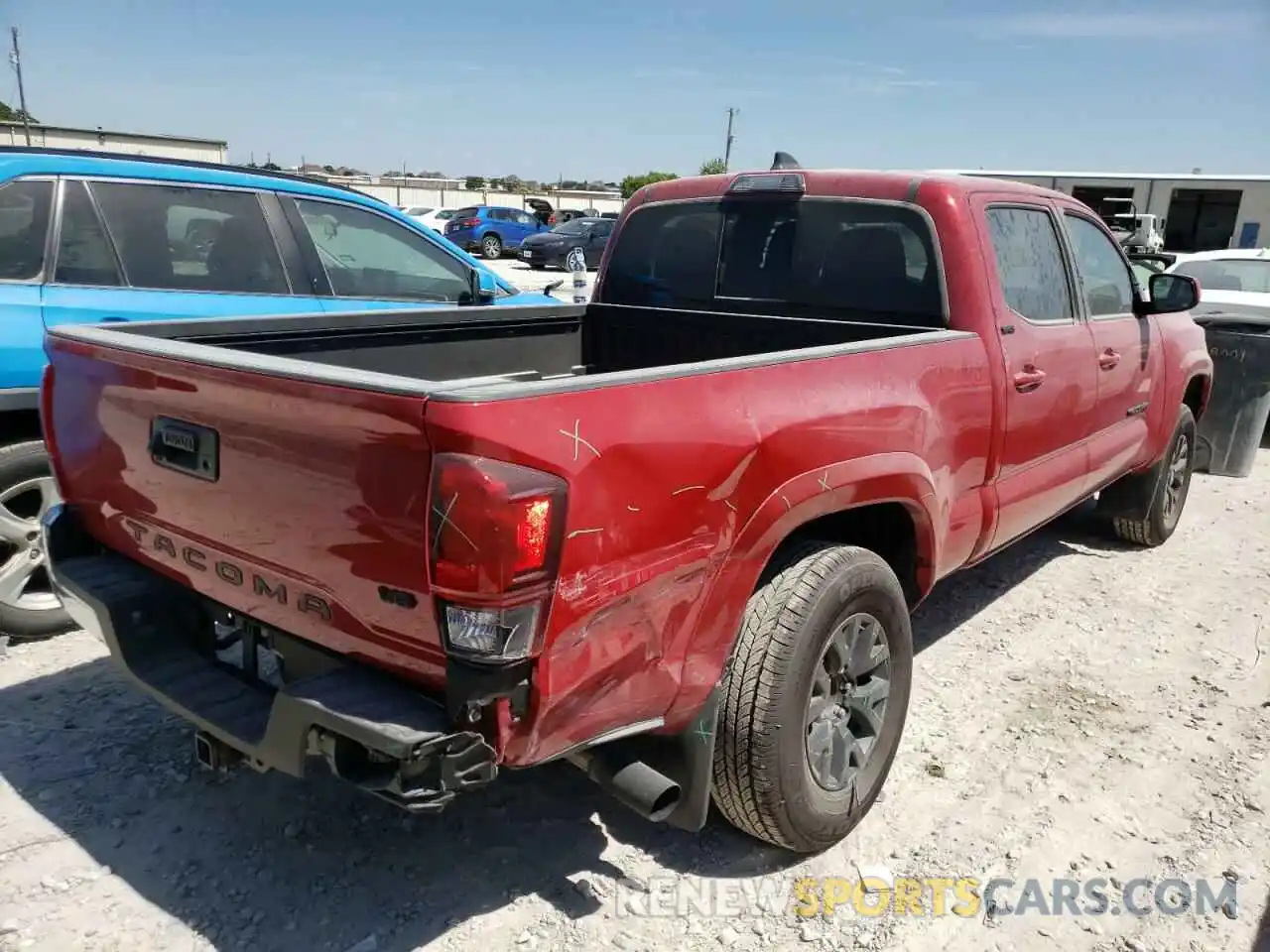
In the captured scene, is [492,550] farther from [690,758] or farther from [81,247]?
[81,247]

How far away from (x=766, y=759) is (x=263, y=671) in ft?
4.47

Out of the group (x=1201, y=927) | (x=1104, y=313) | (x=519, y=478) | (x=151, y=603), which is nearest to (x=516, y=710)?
(x=519, y=478)

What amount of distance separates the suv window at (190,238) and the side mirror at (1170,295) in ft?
14.2

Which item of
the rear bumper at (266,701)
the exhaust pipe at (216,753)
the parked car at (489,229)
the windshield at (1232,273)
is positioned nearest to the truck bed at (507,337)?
the rear bumper at (266,701)

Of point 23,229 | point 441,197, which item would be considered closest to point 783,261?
point 23,229

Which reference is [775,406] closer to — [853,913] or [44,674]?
[853,913]

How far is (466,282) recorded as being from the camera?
5562 millimetres

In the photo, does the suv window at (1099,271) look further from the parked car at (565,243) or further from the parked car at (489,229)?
the parked car at (489,229)

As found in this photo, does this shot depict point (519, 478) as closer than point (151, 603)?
Yes

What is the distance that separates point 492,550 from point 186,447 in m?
1.02

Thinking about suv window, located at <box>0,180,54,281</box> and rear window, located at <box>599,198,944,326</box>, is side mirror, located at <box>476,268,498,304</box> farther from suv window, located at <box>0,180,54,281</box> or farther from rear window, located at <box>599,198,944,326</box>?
suv window, located at <box>0,180,54,281</box>

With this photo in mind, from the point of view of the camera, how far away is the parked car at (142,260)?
12.8 ft

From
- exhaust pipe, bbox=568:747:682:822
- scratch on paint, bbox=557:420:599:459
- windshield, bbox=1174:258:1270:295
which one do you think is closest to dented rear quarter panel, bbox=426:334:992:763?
scratch on paint, bbox=557:420:599:459

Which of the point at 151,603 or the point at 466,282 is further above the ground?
the point at 466,282
